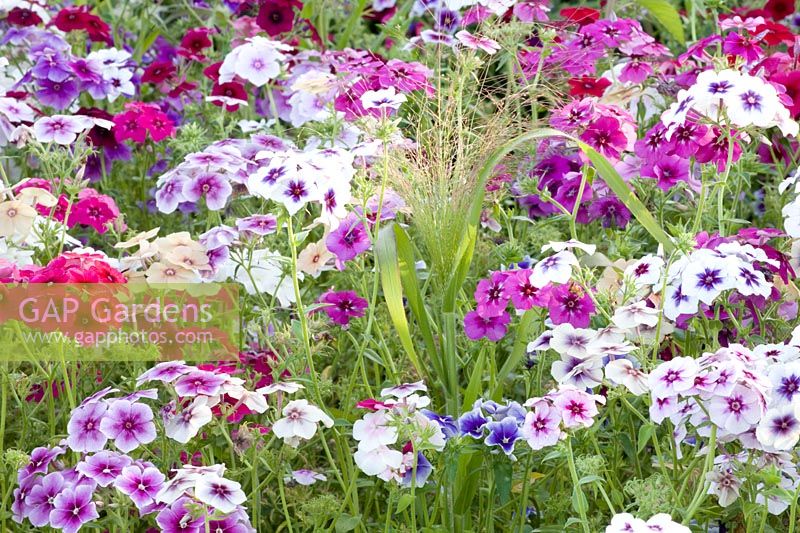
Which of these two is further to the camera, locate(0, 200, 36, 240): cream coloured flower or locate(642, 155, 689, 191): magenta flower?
locate(642, 155, 689, 191): magenta flower

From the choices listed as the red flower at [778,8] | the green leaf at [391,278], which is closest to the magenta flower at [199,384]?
the green leaf at [391,278]

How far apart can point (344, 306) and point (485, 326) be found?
323 mm

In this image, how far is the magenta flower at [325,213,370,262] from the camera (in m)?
2.32

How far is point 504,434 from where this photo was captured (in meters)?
2.04

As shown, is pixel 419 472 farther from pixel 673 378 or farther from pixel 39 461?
pixel 39 461

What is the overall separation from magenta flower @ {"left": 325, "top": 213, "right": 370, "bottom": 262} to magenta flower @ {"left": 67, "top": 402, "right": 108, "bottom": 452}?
553 millimetres

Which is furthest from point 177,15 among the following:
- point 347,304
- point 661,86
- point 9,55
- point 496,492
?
point 496,492

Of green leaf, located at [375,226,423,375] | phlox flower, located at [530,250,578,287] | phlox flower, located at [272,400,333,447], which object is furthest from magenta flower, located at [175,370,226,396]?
phlox flower, located at [530,250,578,287]

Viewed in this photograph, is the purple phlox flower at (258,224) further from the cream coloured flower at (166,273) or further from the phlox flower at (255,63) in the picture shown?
the phlox flower at (255,63)

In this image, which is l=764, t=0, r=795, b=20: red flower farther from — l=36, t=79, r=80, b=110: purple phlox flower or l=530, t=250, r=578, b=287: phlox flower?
l=36, t=79, r=80, b=110: purple phlox flower

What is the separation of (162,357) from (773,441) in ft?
3.96

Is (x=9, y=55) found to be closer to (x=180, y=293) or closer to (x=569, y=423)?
(x=180, y=293)

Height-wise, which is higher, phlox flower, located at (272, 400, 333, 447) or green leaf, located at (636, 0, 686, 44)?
green leaf, located at (636, 0, 686, 44)

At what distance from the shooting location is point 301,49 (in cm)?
381
